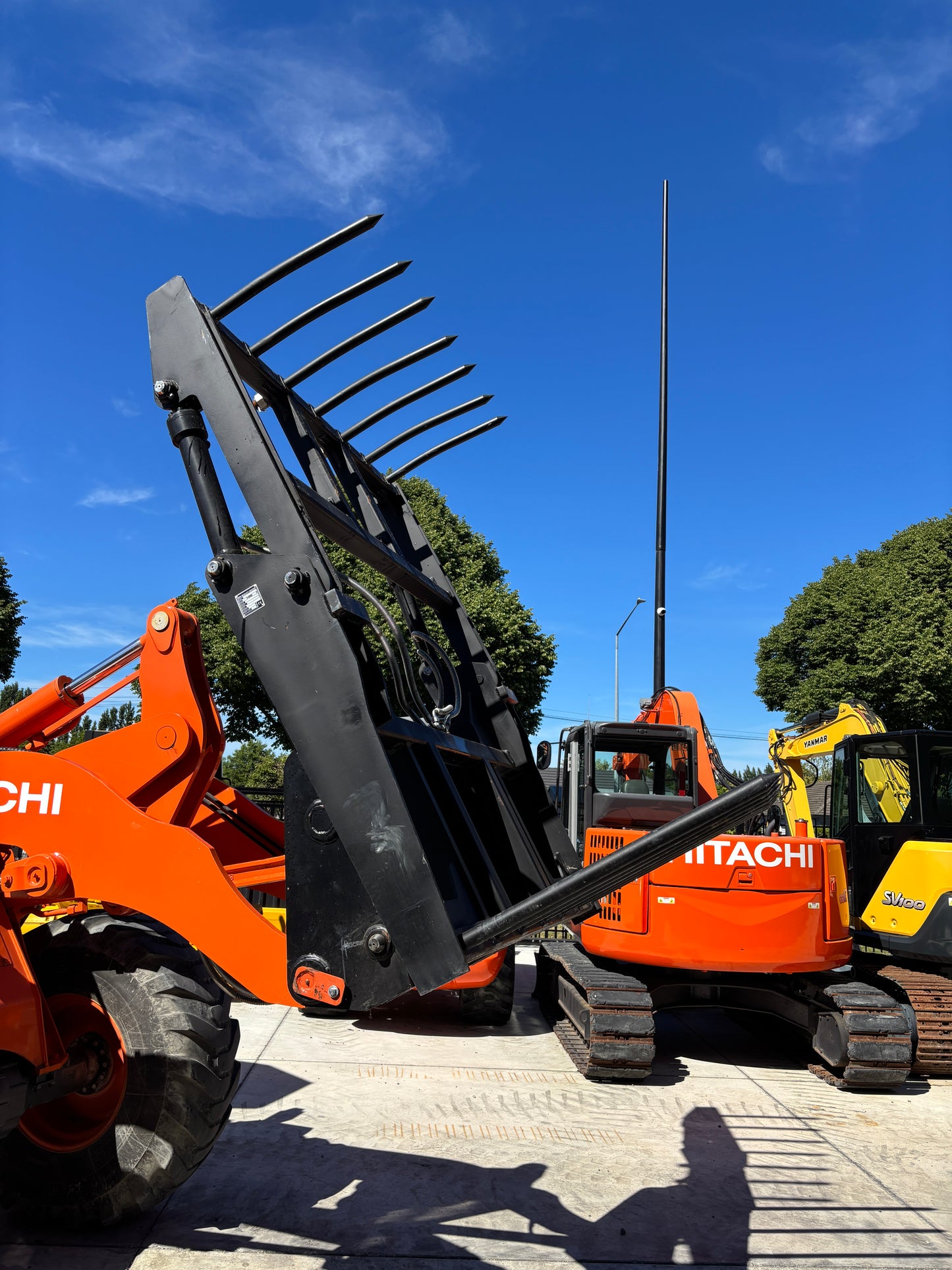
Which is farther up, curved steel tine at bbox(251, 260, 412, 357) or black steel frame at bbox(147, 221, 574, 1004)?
curved steel tine at bbox(251, 260, 412, 357)

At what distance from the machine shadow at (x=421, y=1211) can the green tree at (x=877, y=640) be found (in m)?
26.5

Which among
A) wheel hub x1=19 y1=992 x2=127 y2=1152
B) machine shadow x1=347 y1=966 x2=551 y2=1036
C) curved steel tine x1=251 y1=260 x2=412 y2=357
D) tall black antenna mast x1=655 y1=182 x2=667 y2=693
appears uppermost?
tall black antenna mast x1=655 y1=182 x2=667 y2=693

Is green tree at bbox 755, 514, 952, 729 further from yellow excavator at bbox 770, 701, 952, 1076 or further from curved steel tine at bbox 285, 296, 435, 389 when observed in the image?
curved steel tine at bbox 285, 296, 435, 389

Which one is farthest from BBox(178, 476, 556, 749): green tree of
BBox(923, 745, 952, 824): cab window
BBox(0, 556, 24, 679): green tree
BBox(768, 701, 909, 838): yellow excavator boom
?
BBox(923, 745, 952, 824): cab window

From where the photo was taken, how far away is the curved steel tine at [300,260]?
3246 millimetres

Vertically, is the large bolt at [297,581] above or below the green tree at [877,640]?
below

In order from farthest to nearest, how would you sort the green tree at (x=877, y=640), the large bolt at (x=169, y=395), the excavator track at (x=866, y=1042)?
the green tree at (x=877, y=640) < the excavator track at (x=866, y=1042) < the large bolt at (x=169, y=395)

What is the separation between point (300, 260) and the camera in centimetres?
326

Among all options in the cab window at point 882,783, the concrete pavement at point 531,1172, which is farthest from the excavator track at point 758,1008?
the cab window at point 882,783

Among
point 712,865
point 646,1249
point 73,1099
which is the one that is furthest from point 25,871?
point 712,865

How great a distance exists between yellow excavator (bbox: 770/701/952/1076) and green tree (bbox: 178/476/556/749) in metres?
14.2

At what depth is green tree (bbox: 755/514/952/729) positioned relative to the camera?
28828 millimetres

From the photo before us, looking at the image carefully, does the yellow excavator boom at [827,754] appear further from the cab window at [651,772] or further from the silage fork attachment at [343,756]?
the silage fork attachment at [343,756]

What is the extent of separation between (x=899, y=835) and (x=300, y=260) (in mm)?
7386
